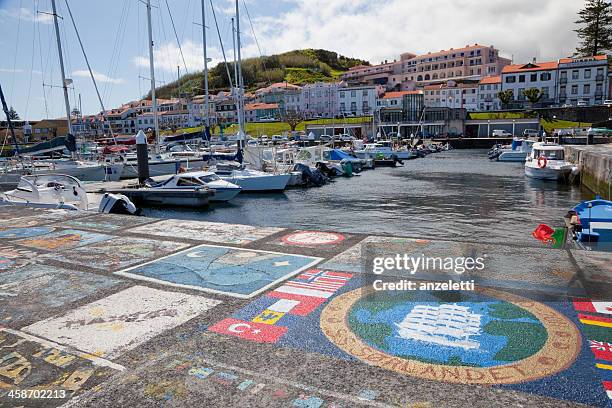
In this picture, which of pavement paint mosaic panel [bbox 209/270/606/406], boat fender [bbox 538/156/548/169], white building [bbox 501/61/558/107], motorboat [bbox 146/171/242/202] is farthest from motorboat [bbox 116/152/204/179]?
white building [bbox 501/61/558/107]

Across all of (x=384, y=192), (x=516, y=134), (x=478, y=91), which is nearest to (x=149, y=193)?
(x=384, y=192)

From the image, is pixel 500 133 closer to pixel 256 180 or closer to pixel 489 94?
pixel 489 94

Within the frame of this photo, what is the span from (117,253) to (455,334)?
23.2 feet

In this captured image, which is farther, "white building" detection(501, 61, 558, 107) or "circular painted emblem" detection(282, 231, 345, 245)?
"white building" detection(501, 61, 558, 107)

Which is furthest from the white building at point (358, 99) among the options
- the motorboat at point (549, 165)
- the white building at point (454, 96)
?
the motorboat at point (549, 165)

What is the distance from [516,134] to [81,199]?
86.8m

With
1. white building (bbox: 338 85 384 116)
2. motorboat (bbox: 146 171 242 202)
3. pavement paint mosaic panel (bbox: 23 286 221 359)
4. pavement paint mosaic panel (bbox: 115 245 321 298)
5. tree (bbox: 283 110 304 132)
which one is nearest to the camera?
pavement paint mosaic panel (bbox: 23 286 221 359)

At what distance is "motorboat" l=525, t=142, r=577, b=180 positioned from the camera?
33.8 metres

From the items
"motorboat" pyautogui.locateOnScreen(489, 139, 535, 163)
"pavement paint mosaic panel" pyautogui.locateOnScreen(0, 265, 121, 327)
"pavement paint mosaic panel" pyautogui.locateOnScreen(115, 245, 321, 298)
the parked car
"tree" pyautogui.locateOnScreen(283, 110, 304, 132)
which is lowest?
"motorboat" pyautogui.locateOnScreen(489, 139, 535, 163)

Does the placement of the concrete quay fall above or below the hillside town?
below

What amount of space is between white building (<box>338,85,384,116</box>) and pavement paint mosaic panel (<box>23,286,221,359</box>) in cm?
10619

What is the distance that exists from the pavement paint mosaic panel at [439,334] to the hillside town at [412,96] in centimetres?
6791

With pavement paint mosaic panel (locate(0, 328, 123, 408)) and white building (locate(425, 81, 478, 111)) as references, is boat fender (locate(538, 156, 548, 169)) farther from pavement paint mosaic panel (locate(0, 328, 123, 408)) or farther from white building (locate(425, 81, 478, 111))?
white building (locate(425, 81, 478, 111))

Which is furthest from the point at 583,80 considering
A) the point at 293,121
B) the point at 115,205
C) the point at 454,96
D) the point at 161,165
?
the point at 115,205
